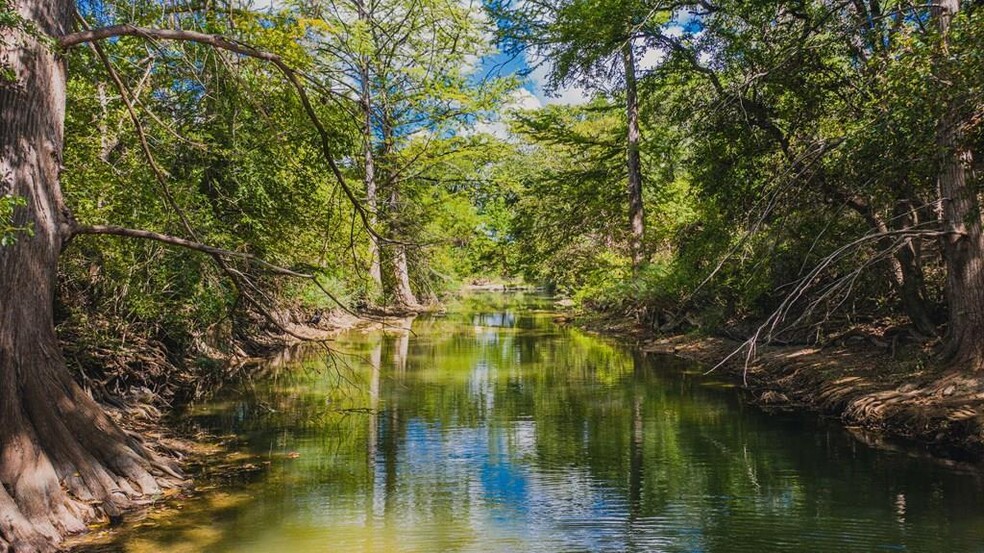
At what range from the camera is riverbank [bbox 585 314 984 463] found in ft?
26.4

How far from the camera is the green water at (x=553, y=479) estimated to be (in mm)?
5781

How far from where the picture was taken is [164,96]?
10.8 metres

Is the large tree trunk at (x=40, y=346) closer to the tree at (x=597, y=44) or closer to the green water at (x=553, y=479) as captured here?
the green water at (x=553, y=479)

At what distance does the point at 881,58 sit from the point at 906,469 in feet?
15.1

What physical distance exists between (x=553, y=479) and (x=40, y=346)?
4899mm

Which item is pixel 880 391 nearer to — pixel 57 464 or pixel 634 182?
pixel 57 464

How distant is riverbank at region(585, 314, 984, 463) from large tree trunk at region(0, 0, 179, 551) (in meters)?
5.70

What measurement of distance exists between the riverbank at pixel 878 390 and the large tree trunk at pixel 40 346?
5.70 metres

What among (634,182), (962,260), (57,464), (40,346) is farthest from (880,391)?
(634,182)

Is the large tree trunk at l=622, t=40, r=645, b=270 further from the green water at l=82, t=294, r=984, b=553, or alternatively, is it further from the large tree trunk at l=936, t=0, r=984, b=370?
the large tree trunk at l=936, t=0, r=984, b=370

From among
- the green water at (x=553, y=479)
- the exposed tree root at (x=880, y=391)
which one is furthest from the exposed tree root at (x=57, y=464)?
the exposed tree root at (x=880, y=391)

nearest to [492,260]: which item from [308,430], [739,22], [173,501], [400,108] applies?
[400,108]

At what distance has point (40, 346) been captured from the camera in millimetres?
5848

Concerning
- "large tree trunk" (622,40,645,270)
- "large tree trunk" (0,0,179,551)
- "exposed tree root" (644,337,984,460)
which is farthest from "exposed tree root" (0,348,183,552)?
"large tree trunk" (622,40,645,270)
